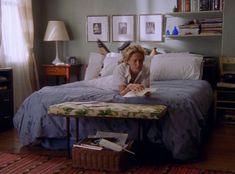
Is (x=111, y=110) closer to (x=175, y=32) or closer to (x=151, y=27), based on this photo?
(x=175, y=32)

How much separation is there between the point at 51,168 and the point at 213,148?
1.62m

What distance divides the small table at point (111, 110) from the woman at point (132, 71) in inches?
14.4

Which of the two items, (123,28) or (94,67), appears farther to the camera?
(123,28)

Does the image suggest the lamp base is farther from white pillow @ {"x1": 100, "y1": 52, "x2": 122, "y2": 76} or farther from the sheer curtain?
white pillow @ {"x1": 100, "y1": 52, "x2": 122, "y2": 76}

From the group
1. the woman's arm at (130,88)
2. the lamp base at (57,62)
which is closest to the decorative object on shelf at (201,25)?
the lamp base at (57,62)

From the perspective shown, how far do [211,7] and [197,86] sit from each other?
1443 millimetres

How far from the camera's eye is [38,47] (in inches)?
233

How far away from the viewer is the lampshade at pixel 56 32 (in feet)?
18.0

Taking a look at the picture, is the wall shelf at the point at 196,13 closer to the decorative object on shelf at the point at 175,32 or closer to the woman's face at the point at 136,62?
the decorative object on shelf at the point at 175,32

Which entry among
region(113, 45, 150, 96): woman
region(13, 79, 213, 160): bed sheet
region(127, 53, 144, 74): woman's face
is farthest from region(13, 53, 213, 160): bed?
region(127, 53, 144, 74): woman's face

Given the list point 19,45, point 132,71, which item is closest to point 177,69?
point 132,71

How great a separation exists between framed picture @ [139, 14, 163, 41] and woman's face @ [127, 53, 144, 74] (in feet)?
6.65

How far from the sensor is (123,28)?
551cm

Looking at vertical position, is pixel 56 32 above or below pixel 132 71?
above
